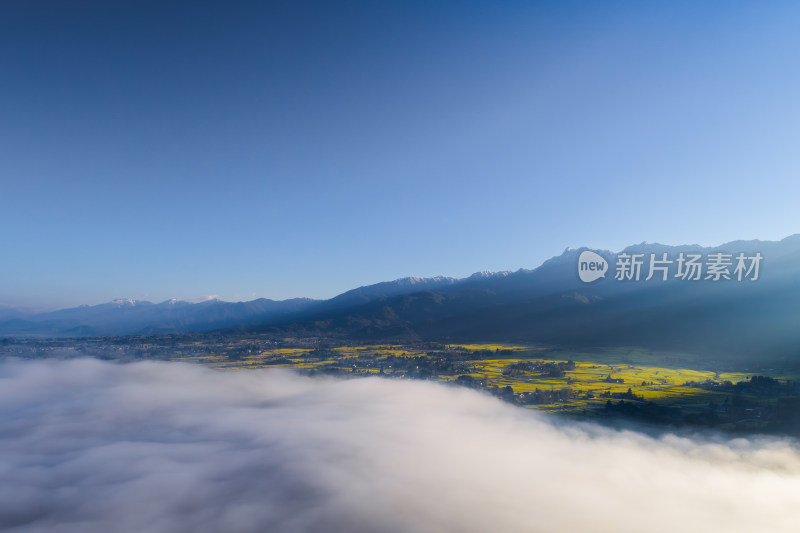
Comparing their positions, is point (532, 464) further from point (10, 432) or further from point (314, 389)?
point (10, 432)

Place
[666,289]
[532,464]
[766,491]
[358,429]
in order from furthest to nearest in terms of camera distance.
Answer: [666,289]
[358,429]
[532,464]
[766,491]

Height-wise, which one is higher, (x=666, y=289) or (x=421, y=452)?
(x=666, y=289)

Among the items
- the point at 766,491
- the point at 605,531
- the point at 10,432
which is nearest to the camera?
the point at 605,531

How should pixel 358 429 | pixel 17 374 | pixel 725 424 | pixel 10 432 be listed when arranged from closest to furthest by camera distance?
pixel 725 424 → pixel 358 429 → pixel 10 432 → pixel 17 374

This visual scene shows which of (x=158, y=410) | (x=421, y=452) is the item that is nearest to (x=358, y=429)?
(x=421, y=452)

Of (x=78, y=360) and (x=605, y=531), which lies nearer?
(x=605, y=531)

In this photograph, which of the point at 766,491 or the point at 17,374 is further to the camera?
the point at 17,374

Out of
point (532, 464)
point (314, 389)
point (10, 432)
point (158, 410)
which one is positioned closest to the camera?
point (532, 464)

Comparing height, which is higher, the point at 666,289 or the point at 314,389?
the point at 666,289

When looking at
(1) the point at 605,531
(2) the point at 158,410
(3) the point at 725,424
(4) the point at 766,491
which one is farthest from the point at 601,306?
(2) the point at 158,410

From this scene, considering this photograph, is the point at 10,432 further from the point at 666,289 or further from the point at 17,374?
the point at 666,289
